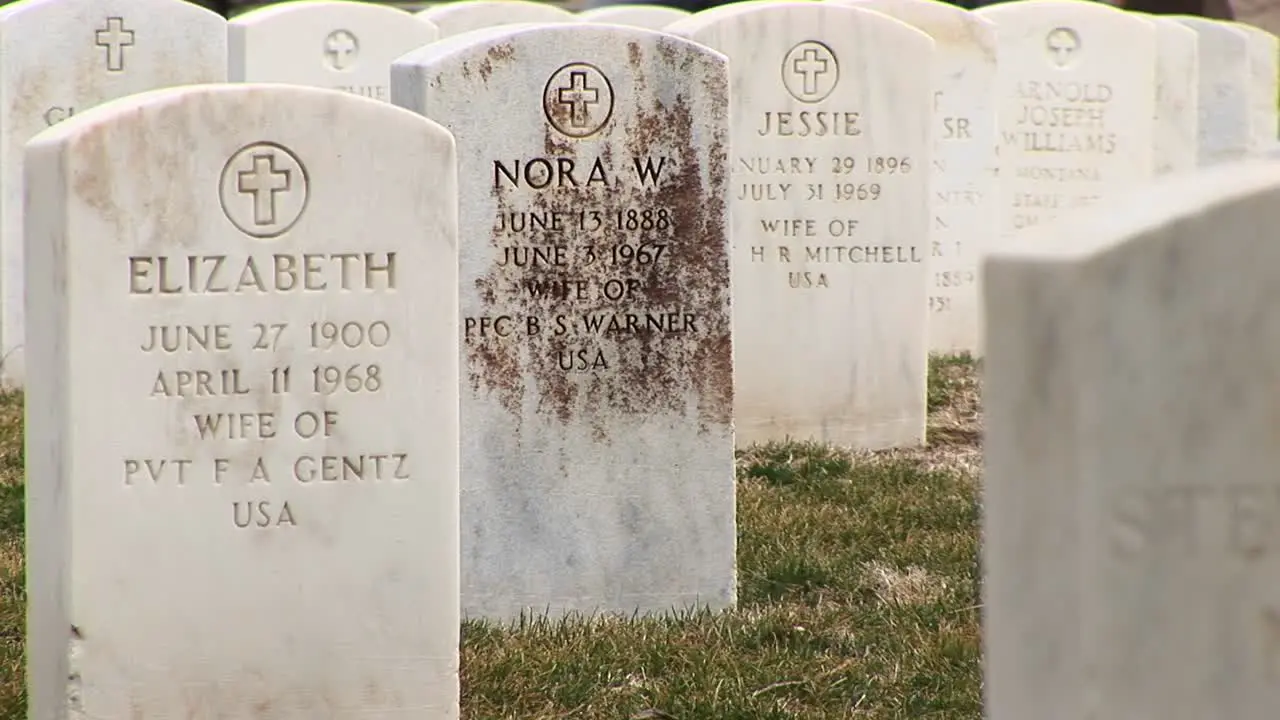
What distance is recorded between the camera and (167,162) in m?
3.84

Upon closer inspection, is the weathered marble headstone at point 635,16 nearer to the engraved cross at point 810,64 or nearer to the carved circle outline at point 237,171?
the engraved cross at point 810,64

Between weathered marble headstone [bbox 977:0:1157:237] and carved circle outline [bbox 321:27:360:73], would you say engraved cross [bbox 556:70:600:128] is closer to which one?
carved circle outline [bbox 321:27:360:73]

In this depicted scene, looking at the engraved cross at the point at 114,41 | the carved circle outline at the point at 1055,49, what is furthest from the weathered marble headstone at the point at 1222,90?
the engraved cross at the point at 114,41

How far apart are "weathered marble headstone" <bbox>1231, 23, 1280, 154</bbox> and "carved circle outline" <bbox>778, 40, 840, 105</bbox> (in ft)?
16.8

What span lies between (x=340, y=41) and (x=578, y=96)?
439cm

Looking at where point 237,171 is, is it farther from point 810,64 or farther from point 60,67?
point 60,67

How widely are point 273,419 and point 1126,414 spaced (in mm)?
1923

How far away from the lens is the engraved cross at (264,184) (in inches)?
153

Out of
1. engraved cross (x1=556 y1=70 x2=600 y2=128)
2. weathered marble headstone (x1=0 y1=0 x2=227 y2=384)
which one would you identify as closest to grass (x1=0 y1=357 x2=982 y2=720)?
engraved cross (x1=556 y1=70 x2=600 y2=128)

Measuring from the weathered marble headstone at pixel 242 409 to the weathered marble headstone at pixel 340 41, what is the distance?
5226 millimetres

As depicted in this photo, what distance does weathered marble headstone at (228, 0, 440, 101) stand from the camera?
9094 mm

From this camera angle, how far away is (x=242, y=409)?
3.90m

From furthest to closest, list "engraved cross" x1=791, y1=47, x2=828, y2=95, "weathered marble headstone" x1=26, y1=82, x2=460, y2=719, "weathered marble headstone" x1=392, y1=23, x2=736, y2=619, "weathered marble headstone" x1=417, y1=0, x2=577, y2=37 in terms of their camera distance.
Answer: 1. "weathered marble headstone" x1=417, y1=0, x2=577, y2=37
2. "engraved cross" x1=791, y1=47, x2=828, y2=95
3. "weathered marble headstone" x1=392, y1=23, x2=736, y2=619
4. "weathered marble headstone" x1=26, y1=82, x2=460, y2=719

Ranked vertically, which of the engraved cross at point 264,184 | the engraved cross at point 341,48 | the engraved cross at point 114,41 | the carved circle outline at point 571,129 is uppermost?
the engraved cross at point 341,48
